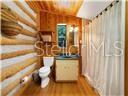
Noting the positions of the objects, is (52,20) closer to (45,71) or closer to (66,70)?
(66,70)

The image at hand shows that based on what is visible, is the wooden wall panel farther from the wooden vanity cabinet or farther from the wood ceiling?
the wooden vanity cabinet

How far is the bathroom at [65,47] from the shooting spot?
255 cm

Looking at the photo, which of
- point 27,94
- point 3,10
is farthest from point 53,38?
point 3,10

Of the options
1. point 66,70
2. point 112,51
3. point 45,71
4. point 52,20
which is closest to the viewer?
point 112,51

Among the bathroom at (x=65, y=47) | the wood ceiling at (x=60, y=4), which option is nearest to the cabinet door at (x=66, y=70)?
the bathroom at (x=65, y=47)

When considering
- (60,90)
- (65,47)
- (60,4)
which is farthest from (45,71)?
(60,4)

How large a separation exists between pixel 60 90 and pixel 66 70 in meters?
0.85

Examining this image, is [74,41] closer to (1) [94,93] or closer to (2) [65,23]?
(2) [65,23]

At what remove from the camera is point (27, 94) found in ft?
12.0

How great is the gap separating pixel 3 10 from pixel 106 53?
2005mm

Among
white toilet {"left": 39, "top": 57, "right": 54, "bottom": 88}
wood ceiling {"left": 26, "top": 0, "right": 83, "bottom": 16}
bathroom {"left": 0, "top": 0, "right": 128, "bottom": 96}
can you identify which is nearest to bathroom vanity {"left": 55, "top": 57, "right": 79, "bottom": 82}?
bathroom {"left": 0, "top": 0, "right": 128, "bottom": 96}

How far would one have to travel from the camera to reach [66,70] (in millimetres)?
4645

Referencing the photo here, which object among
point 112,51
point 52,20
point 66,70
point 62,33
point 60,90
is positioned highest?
point 52,20

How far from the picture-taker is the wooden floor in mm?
3666
